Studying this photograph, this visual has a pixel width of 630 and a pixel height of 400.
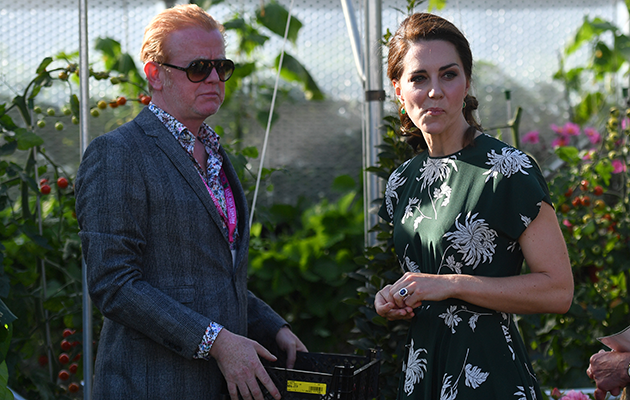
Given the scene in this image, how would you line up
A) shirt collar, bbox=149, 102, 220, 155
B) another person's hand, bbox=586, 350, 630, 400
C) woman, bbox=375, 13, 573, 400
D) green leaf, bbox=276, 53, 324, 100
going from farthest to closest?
green leaf, bbox=276, 53, 324, 100 < shirt collar, bbox=149, 102, 220, 155 < another person's hand, bbox=586, 350, 630, 400 < woman, bbox=375, 13, 573, 400

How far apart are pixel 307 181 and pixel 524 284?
11.5ft

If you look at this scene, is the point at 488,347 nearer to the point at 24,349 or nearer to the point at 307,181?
the point at 24,349

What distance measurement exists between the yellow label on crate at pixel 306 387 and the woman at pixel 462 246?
25cm

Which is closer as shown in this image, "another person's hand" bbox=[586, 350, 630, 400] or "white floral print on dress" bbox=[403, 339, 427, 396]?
"white floral print on dress" bbox=[403, 339, 427, 396]

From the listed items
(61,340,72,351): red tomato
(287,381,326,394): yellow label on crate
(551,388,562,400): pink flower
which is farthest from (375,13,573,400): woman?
(61,340,72,351): red tomato

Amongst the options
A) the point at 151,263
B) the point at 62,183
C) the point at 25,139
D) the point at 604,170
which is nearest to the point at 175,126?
the point at 151,263

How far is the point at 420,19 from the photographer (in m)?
1.72

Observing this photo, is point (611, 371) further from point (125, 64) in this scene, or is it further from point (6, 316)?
point (125, 64)

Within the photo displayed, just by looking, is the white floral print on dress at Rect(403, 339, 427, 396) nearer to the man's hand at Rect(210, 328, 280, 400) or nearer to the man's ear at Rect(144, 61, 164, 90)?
the man's hand at Rect(210, 328, 280, 400)

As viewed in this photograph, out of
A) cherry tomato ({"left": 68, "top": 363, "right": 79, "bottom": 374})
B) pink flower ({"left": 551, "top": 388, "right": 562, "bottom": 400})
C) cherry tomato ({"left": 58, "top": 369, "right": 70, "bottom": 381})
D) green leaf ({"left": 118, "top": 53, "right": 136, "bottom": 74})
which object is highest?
green leaf ({"left": 118, "top": 53, "right": 136, "bottom": 74})

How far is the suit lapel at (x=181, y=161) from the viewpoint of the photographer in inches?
69.3

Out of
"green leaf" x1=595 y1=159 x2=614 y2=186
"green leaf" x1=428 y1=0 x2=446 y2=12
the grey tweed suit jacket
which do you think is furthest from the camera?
"green leaf" x1=428 y1=0 x2=446 y2=12

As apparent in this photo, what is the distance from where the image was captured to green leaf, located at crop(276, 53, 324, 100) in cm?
476

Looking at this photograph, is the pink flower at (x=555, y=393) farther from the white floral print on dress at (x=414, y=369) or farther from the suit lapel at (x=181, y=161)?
the suit lapel at (x=181, y=161)
